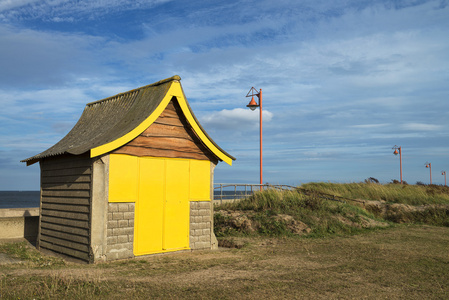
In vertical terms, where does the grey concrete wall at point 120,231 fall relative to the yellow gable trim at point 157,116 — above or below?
below

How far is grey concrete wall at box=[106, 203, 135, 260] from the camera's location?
9.52 m

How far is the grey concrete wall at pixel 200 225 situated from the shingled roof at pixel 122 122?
1477mm

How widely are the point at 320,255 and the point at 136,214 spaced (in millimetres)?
4747

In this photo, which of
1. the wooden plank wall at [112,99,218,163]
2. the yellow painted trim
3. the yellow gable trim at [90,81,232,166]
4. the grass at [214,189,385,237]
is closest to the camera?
the yellow painted trim

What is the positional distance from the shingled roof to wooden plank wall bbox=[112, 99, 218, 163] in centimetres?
28

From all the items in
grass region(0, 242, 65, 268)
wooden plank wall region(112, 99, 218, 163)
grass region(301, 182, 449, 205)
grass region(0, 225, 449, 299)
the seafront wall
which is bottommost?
grass region(0, 242, 65, 268)

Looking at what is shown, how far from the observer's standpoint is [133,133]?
383 inches

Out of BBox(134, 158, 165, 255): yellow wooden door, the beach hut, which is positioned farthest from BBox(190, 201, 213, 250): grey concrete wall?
BBox(134, 158, 165, 255): yellow wooden door

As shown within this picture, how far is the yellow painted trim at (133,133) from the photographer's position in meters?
9.16

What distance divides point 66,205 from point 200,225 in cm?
358

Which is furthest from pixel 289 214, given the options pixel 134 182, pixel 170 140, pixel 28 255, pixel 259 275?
pixel 28 255

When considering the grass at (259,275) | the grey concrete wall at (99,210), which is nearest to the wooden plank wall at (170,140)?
the grey concrete wall at (99,210)

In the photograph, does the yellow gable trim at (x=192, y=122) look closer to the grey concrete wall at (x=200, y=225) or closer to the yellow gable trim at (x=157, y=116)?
the yellow gable trim at (x=157, y=116)

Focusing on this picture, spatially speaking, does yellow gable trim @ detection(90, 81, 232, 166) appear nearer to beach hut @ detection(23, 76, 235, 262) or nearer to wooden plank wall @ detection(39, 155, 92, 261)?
beach hut @ detection(23, 76, 235, 262)
